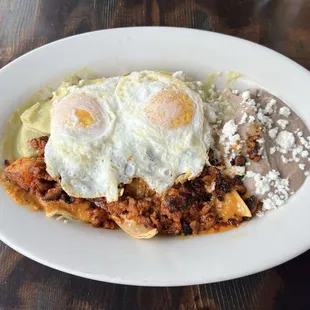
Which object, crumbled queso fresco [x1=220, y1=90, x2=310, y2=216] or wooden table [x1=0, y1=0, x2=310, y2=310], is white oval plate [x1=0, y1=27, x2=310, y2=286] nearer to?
crumbled queso fresco [x1=220, y1=90, x2=310, y2=216]

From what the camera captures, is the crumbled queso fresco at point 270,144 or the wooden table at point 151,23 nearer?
the wooden table at point 151,23

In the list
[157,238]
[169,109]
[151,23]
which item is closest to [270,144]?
[169,109]

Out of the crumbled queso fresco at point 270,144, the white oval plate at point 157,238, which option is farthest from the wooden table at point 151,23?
the crumbled queso fresco at point 270,144

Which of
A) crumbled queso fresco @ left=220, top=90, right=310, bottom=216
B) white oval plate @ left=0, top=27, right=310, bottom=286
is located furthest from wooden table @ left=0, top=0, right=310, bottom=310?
crumbled queso fresco @ left=220, top=90, right=310, bottom=216

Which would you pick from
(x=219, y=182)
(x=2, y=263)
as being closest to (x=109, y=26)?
(x=219, y=182)

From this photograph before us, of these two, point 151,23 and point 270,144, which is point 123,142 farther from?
point 151,23

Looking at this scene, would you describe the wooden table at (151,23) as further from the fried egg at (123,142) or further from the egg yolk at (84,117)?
the egg yolk at (84,117)
